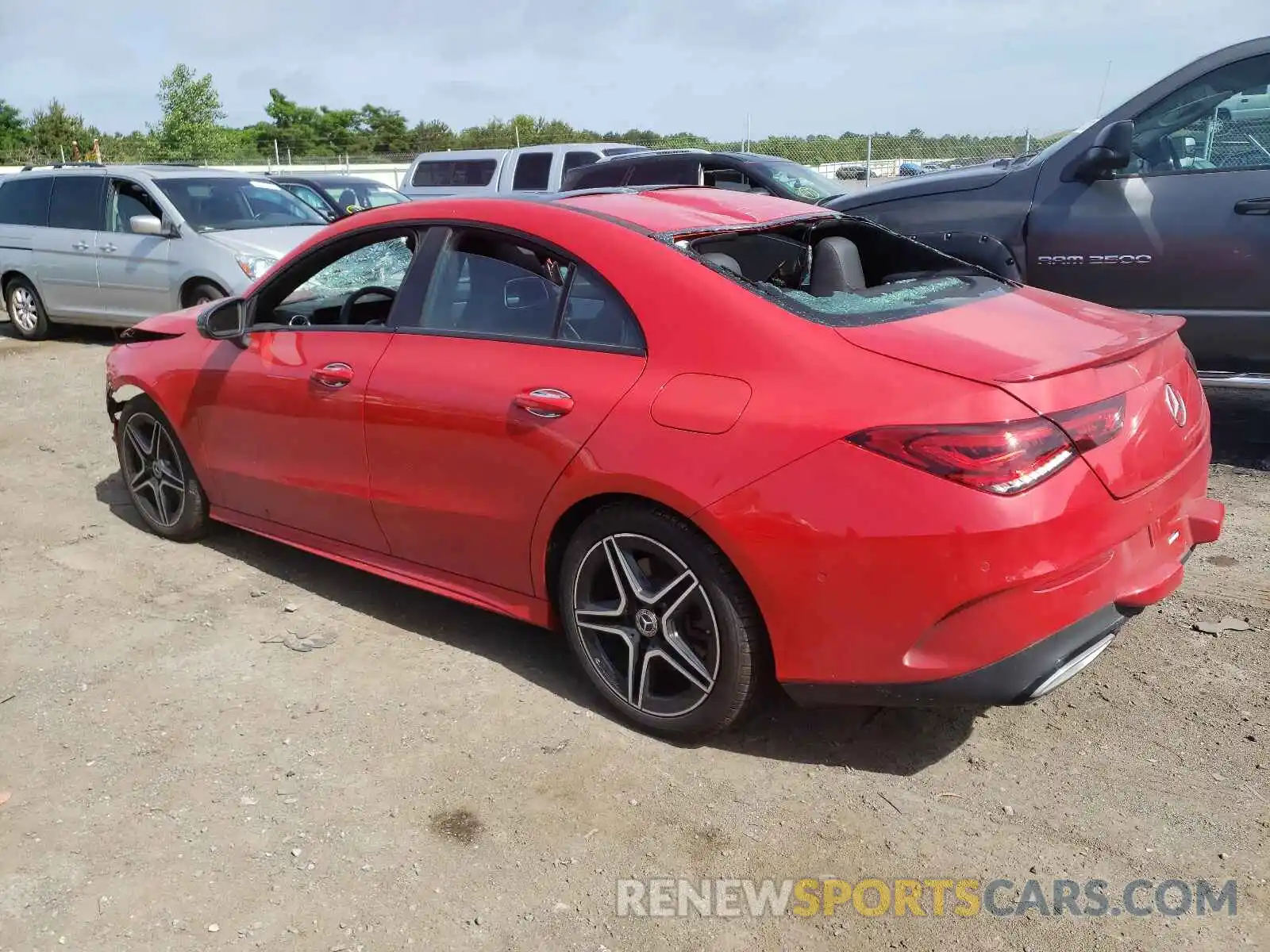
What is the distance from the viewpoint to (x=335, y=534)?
4195 millimetres

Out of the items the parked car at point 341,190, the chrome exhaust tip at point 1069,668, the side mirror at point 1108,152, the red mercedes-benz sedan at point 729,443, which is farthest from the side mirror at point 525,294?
the parked car at point 341,190

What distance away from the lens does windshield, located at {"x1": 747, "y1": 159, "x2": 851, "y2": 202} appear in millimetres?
11102

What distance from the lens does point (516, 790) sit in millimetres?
3086

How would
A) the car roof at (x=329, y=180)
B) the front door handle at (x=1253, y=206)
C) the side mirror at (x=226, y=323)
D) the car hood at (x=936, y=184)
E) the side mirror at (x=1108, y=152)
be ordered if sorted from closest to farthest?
the side mirror at (x=226, y=323), the front door handle at (x=1253, y=206), the side mirror at (x=1108, y=152), the car hood at (x=936, y=184), the car roof at (x=329, y=180)

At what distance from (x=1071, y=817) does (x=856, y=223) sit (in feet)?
7.14

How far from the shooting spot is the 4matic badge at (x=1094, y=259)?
5.69 meters

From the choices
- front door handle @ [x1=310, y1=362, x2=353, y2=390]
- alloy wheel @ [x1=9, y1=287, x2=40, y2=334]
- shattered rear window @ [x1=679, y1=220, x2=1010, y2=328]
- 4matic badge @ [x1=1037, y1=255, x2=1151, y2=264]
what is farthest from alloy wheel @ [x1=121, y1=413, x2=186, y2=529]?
alloy wheel @ [x1=9, y1=287, x2=40, y2=334]

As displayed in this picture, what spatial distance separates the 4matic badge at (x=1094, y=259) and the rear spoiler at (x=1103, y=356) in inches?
98.6

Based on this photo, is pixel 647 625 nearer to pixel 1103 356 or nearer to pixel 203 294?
pixel 1103 356

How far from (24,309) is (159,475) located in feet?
26.1

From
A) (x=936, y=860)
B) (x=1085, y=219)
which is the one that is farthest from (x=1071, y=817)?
(x=1085, y=219)

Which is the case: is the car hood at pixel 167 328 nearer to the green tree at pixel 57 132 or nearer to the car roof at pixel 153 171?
the car roof at pixel 153 171

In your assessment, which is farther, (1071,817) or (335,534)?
(335,534)

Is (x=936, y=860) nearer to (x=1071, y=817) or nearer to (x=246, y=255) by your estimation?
(x=1071, y=817)
